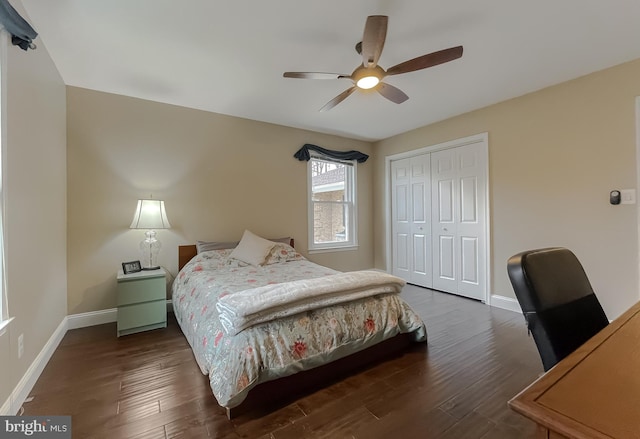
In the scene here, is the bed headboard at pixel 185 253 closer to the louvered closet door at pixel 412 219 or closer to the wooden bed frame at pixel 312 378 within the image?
the wooden bed frame at pixel 312 378

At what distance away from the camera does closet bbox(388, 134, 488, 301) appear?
3.60 m

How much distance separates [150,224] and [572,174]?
4519 mm

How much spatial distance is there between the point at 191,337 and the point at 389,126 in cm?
376

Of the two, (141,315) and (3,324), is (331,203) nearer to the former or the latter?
(141,315)

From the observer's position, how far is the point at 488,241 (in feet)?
11.3

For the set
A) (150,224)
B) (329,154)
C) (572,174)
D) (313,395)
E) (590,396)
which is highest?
(329,154)

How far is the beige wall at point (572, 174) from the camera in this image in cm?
251

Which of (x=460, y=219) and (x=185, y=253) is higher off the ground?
(x=460, y=219)

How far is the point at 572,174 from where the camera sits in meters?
2.81

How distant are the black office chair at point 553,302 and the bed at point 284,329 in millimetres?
1212

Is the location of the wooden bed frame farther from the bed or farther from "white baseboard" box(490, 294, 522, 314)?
"white baseboard" box(490, 294, 522, 314)

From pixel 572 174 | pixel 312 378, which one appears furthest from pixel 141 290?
pixel 572 174

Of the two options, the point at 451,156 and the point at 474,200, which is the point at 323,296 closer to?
the point at 474,200

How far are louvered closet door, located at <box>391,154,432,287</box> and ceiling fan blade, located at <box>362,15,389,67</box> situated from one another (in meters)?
2.68
